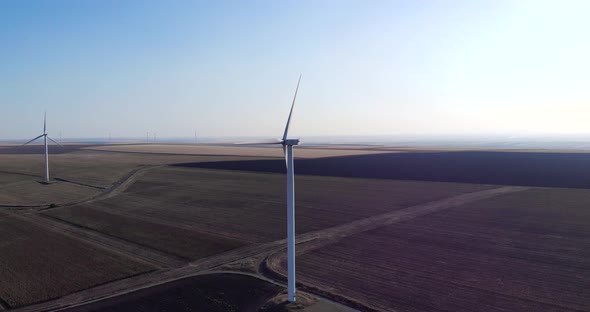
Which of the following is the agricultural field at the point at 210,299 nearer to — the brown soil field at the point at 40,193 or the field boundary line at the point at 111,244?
the field boundary line at the point at 111,244

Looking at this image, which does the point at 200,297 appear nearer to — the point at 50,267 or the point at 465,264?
the point at 50,267

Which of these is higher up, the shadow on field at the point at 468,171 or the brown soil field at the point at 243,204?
the shadow on field at the point at 468,171

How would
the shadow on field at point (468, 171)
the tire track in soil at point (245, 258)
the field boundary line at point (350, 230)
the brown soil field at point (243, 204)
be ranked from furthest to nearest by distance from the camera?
the shadow on field at point (468, 171)
the brown soil field at point (243, 204)
the field boundary line at point (350, 230)
the tire track in soil at point (245, 258)

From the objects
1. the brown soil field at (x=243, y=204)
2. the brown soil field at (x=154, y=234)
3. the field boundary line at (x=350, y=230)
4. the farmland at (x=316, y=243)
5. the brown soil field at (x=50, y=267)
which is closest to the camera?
the farmland at (x=316, y=243)

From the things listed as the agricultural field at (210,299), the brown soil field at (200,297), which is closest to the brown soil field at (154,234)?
the brown soil field at (200,297)

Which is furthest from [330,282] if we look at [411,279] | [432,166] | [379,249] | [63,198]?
[432,166]

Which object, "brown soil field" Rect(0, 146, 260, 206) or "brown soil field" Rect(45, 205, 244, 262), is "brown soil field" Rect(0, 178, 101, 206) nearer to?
"brown soil field" Rect(0, 146, 260, 206)

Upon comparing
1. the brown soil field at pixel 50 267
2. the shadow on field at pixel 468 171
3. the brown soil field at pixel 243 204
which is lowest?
the brown soil field at pixel 50 267

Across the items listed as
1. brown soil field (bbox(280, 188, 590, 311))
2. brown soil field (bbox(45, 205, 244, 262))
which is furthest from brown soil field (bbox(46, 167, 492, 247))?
brown soil field (bbox(280, 188, 590, 311))
